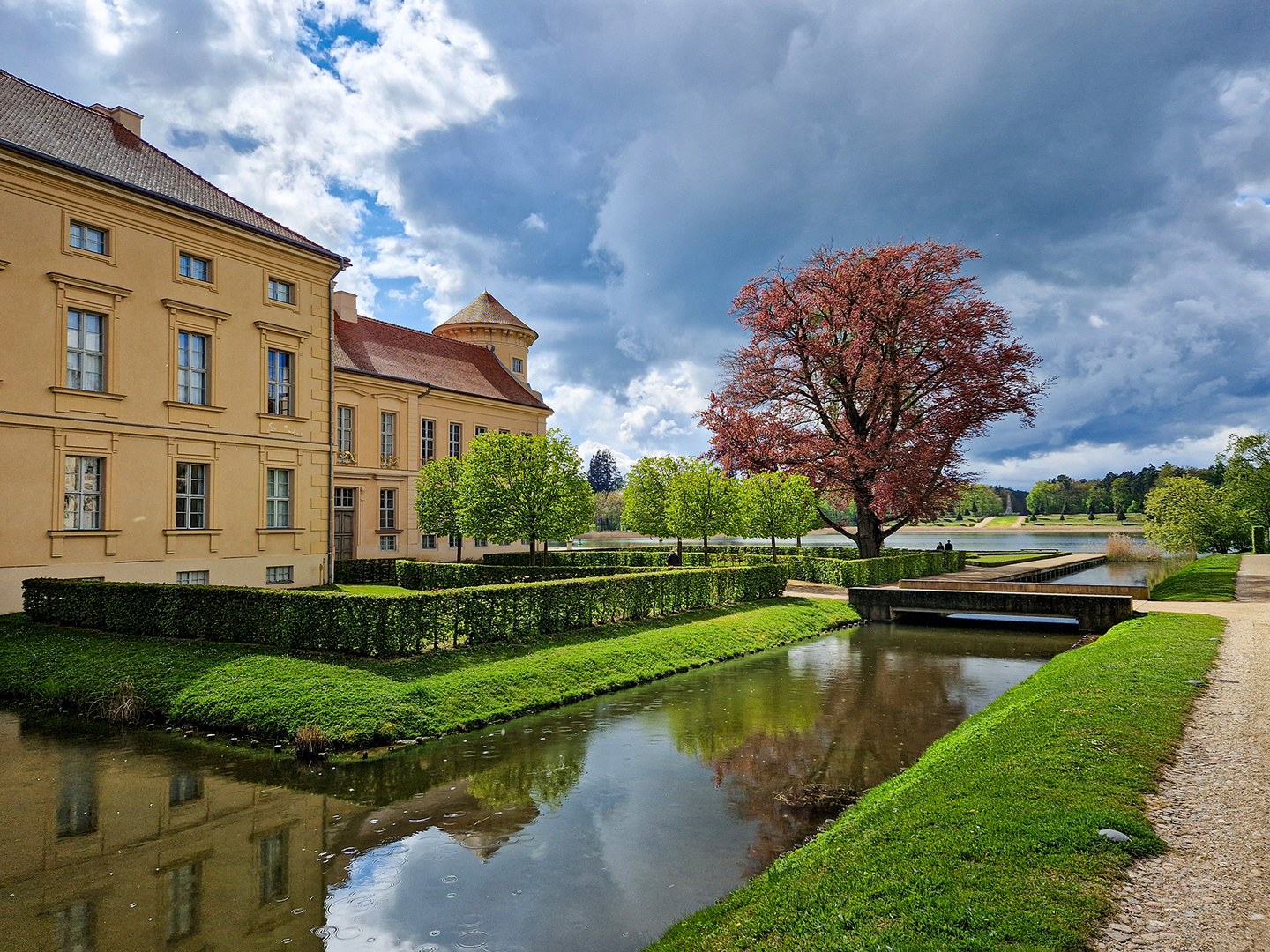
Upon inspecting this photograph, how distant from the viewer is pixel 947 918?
13.8 ft

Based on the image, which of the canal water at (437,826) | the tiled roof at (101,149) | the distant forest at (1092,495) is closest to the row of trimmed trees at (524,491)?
the tiled roof at (101,149)

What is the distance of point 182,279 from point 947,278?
28.1 metres

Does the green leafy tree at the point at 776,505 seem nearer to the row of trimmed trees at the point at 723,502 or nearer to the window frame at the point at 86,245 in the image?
the row of trimmed trees at the point at 723,502

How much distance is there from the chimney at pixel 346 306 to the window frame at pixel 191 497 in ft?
57.0

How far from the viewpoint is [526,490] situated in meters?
23.0

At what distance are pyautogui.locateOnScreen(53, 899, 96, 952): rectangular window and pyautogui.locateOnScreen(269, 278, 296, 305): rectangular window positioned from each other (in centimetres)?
2063

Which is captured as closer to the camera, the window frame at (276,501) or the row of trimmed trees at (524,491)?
the window frame at (276,501)

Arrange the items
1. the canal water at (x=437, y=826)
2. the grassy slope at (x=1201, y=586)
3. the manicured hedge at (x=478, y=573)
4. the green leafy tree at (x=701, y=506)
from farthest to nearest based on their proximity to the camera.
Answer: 1. the green leafy tree at (x=701, y=506)
2. the manicured hedge at (x=478, y=573)
3. the grassy slope at (x=1201, y=586)
4. the canal water at (x=437, y=826)

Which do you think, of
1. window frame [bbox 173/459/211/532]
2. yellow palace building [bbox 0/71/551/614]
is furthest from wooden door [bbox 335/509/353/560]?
window frame [bbox 173/459/211/532]

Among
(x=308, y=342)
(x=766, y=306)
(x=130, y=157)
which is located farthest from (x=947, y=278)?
(x=130, y=157)

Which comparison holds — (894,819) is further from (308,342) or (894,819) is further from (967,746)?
(308,342)

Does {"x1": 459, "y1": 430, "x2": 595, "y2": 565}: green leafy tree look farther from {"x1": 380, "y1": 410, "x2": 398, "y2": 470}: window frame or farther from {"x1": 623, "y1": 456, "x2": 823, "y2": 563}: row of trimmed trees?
{"x1": 380, "y1": 410, "x2": 398, "y2": 470}: window frame

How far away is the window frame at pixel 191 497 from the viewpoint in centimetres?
1992

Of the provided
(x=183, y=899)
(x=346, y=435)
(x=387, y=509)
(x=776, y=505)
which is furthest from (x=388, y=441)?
(x=183, y=899)
